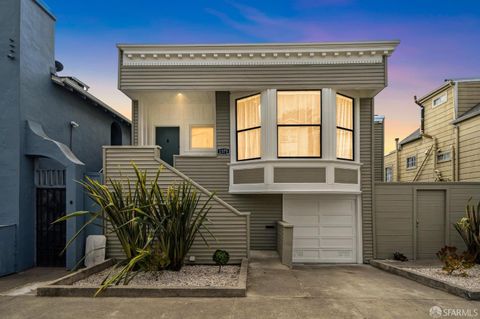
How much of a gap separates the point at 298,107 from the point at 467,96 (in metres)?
9.16

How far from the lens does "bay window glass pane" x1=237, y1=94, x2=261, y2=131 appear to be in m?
8.41

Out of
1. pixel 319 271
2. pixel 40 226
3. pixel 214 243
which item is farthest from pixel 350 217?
pixel 40 226

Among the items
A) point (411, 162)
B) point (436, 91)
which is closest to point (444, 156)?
point (411, 162)

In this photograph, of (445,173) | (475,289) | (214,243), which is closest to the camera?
(475,289)

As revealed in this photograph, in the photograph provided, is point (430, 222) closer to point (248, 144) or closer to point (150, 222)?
point (248, 144)

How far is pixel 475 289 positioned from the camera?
16.7 ft

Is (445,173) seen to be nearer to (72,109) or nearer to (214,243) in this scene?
(214,243)

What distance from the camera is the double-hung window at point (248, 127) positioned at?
8336 millimetres

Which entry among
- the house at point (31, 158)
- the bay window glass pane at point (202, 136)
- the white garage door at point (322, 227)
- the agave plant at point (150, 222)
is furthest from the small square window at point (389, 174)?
the house at point (31, 158)

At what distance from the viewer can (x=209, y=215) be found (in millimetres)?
7359

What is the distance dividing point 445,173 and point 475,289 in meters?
9.03

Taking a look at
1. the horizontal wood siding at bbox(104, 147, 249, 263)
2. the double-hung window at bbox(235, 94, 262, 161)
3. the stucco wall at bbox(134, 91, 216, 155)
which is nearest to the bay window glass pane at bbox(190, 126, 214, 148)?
the stucco wall at bbox(134, 91, 216, 155)

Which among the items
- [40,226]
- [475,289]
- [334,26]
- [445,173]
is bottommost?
[475,289]

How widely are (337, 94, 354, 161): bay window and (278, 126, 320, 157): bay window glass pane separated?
0.83m
